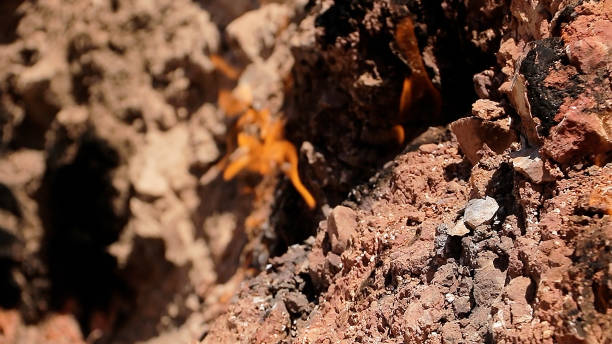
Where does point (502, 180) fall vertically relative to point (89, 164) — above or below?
above

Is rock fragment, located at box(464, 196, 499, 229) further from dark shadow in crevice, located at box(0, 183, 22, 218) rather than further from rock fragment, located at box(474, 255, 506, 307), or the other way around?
dark shadow in crevice, located at box(0, 183, 22, 218)

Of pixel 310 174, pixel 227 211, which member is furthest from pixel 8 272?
pixel 310 174

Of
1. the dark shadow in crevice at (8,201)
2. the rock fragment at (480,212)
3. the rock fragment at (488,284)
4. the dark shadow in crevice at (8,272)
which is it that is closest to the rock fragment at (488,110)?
the rock fragment at (480,212)

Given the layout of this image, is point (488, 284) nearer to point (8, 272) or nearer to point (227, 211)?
point (227, 211)

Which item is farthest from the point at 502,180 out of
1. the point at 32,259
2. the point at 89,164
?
the point at 32,259

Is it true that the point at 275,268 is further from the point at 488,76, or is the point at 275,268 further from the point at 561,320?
the point at 561,320

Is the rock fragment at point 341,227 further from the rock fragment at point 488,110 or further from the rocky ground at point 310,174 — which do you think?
the rock fragment at point 488,110
